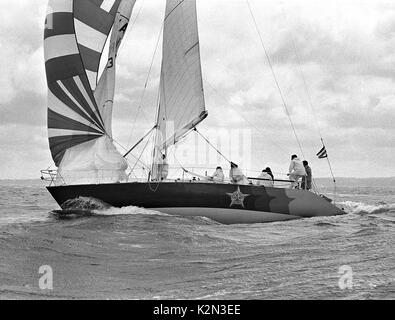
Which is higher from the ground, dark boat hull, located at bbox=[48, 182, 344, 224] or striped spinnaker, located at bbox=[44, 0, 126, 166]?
striped spinnaker, located at bbox=[44, 0, 126, 166]

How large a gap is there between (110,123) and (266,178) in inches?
213

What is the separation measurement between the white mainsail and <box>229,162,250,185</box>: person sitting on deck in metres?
Answer: 1.91

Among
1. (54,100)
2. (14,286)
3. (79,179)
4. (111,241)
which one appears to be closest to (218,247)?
(111,241)

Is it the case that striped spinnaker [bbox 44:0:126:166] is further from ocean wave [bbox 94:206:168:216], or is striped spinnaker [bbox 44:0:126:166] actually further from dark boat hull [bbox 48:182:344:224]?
ocean wave [bbox 94:206:168:216]

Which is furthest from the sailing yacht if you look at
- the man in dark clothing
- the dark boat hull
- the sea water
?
the sea water

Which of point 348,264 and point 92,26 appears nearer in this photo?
point 348,264

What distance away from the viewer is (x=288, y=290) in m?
7.90

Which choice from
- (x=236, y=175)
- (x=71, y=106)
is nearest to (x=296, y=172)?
(x=236, y=175)

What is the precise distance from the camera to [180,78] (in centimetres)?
1852

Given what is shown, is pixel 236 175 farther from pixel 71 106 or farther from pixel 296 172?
pixel 71 106

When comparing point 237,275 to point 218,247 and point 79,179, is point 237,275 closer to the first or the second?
point 218,247

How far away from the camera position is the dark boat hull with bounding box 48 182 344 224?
16.5 m
